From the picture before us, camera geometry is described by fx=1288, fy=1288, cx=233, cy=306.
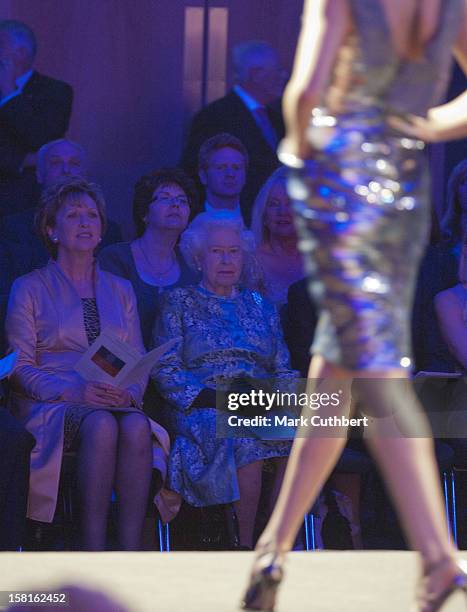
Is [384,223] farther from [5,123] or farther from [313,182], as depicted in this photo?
[5,123]

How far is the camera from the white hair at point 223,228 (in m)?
5.50

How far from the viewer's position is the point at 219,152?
20.3 ft

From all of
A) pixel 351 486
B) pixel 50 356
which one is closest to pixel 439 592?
pixel 351 486

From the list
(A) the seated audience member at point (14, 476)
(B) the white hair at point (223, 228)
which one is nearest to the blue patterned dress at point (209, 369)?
(B) the white hair at point (223, 228)

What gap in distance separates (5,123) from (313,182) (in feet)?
14.0

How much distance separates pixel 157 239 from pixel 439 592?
3633 mm

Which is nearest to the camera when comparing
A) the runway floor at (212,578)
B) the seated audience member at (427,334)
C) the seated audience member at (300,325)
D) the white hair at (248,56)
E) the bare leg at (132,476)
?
the runway floor at (212,578)

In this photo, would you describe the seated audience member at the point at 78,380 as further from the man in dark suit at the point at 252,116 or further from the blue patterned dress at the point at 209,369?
the man in dark suit at the point at 252,116

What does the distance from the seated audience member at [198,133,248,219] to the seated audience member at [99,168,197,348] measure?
0.68 feet

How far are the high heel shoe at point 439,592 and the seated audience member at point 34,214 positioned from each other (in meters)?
3.43

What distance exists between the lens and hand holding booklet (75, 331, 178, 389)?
4926 mm

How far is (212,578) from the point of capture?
2.93 m

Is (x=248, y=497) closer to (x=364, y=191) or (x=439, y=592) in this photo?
(x=439, y=592)

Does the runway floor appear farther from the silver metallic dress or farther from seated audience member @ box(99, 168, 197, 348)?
seated audience member @ box(99, 168, 197, 348)
